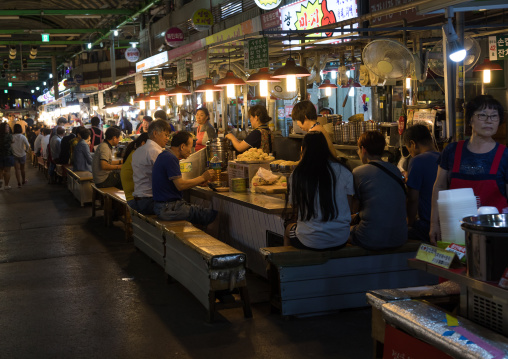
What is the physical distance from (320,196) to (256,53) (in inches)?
145

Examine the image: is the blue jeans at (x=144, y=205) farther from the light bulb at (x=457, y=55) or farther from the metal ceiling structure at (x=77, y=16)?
the metal ceiling structure at (x=77, y=16)

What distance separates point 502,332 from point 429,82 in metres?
12.1

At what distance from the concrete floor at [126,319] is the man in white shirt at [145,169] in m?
0.79

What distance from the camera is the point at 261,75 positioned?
32.0ft

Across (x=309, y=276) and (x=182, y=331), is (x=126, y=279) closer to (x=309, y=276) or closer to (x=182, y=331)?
(x=182, y=331)

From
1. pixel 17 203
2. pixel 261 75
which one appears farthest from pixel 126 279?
pixel 17 203

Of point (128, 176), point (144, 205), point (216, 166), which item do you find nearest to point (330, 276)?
point (216, 166)

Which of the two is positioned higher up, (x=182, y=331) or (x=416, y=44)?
(x=416, y=44)

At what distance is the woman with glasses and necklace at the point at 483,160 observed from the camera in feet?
13.8

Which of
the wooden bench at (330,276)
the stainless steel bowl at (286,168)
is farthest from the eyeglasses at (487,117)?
the stainless steel bowl at (286,168)

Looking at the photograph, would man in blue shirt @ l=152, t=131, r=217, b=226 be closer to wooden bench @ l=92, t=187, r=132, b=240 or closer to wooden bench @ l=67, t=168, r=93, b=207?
wooden bench @ l=92, t=187, r=132, b=240

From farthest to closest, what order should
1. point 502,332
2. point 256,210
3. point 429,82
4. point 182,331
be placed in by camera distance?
point 429,82 < point 256,210 < point 182,331 < point 502,332

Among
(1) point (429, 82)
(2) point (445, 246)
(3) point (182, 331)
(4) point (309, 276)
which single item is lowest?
(3) point (182, 331)

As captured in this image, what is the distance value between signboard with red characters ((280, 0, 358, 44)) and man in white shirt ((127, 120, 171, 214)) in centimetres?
370
